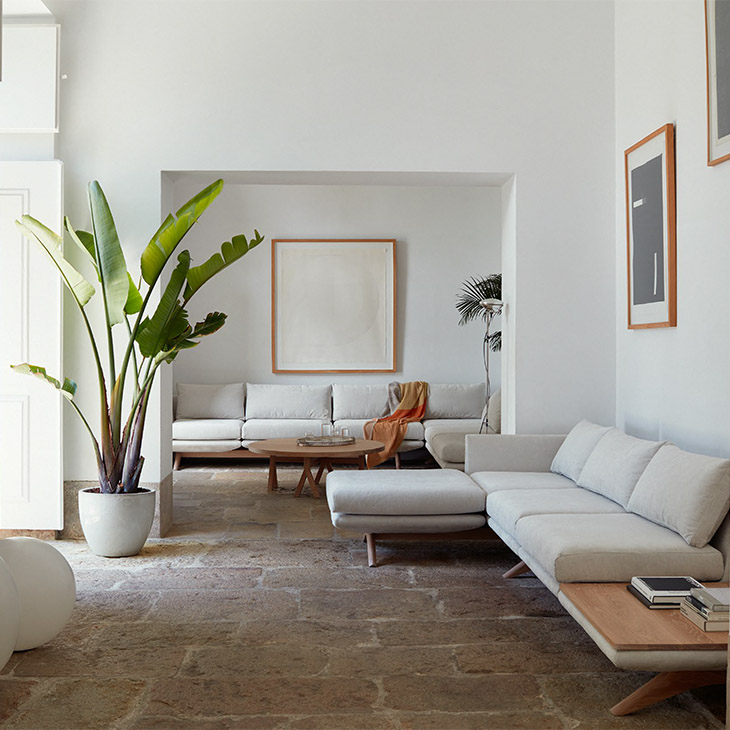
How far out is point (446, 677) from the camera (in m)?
2.97

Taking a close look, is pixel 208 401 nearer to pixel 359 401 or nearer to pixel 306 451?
pixel 359 401

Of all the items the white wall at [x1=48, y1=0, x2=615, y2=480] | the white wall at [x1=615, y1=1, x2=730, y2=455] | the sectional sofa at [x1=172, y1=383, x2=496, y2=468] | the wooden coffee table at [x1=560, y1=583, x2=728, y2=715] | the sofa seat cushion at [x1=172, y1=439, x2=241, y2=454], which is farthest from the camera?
the sectional sofa at [x1=172, y1=383, x2=496, y2=468]

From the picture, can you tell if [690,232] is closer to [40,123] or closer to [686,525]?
[686,525]

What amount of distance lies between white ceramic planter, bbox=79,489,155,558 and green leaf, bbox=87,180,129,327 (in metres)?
0.97

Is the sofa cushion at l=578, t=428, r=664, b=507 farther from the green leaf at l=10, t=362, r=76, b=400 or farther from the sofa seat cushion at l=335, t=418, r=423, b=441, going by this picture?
the sofa seat cushion at l=335, t=418, r=423, b=441

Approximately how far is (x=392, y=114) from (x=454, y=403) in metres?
3.87

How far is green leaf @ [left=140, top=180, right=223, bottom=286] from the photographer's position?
15.0 feet

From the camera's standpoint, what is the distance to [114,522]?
15.2ft

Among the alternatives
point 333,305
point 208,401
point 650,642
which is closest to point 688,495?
point 650,642

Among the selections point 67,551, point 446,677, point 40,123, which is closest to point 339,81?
point 40,123

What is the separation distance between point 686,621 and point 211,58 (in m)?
4.10

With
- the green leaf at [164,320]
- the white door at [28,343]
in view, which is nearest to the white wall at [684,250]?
the green leaf at [164,320]

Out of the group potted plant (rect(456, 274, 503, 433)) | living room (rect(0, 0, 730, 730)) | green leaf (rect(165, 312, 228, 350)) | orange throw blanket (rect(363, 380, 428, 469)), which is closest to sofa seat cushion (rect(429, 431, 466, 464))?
potted plant (rect(456, 274, 503, 433))

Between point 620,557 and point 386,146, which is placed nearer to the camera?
point 620,557
